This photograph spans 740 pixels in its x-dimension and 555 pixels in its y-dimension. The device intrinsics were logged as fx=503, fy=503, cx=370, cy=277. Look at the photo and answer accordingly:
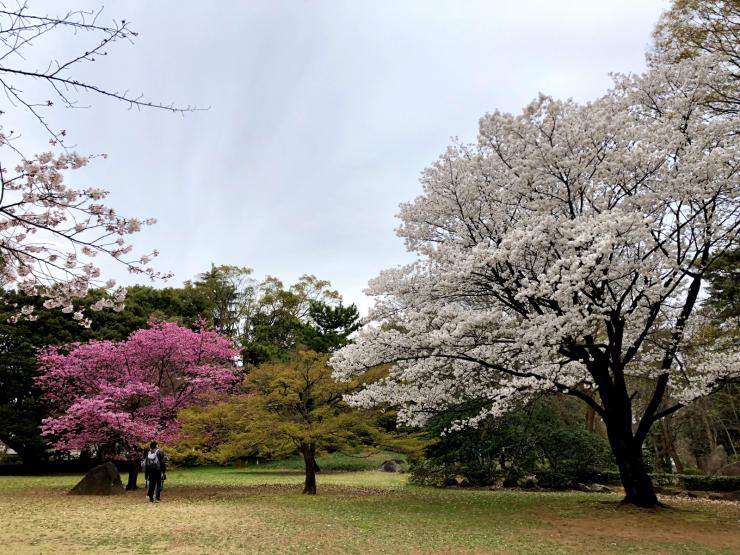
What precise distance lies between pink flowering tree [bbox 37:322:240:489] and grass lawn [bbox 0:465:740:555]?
89.0 inches

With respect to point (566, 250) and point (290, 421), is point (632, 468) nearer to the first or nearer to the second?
point (566, 250)

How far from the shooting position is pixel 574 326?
8539mm

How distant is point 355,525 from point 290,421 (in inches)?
194

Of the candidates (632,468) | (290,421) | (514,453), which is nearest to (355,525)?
(290,421)

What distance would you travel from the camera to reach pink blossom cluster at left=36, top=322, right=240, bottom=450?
14.3 m

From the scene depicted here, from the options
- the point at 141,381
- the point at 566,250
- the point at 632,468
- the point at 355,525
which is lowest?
the point at 355,525

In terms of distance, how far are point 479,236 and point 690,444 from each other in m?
23.9

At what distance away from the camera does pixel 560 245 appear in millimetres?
9453

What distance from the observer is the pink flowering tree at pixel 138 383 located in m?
14.3

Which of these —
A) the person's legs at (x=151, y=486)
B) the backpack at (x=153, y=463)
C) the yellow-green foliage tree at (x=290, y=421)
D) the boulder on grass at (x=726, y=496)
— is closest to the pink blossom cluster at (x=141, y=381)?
the yellow-green foliage tree at (x=290, y=421)

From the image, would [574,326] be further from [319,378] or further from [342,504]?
[319,378]

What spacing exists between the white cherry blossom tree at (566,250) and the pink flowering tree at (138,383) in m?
6.93

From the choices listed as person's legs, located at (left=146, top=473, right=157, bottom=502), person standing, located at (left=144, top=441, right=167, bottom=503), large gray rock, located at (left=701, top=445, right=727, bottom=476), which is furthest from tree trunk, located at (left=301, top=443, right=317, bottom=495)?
large gray rock, located at (left=701, top=445, right=727, bottom=476)

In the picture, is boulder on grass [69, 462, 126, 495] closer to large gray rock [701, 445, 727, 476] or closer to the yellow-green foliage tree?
the yellow-green foliage tree
